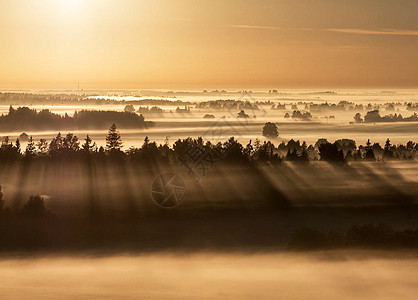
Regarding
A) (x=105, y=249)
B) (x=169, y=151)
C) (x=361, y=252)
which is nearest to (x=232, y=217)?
(x=105, y=249)

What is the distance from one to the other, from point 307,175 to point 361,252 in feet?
219

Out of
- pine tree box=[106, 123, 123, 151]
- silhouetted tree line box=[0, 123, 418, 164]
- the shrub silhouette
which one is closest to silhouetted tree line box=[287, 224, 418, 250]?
the shrub silhouette

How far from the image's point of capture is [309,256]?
66.3m

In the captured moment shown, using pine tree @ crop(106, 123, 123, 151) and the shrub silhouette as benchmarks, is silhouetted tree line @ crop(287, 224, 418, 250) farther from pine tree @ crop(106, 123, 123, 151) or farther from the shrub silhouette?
pine tree @ crop(106, 123, 123, 151)

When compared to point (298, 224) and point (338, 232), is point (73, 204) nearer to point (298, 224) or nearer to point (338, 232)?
point (298, 224)

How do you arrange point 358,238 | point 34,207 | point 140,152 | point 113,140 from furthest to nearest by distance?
point 113,140 → point 140,152 → point 34,207 → point 358,238

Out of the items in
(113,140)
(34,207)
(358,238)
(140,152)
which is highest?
(113,140)

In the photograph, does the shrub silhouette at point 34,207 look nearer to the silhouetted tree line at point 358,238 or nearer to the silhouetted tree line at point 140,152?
the silhouetted tree line at point 140,152

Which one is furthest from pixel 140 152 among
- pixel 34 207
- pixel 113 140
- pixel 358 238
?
pixel 358 238

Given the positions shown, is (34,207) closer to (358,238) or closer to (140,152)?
(140,152)

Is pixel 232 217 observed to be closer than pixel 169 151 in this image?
Yes

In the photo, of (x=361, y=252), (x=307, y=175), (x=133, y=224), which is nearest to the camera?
(x=361, y=252)

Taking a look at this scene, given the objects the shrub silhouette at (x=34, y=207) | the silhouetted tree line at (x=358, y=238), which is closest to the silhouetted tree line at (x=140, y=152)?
the shrub silhouette at (x=34, y=207)

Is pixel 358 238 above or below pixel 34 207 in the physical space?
below
